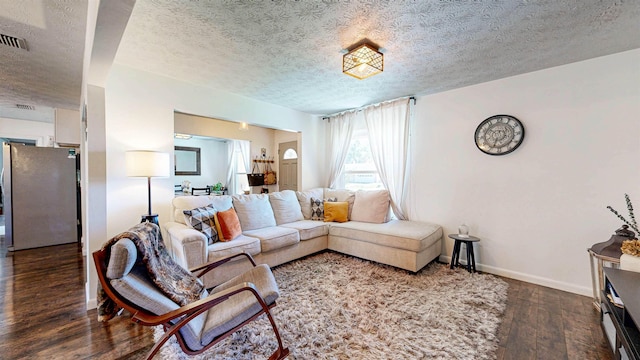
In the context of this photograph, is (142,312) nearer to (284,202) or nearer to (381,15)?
(381,15)

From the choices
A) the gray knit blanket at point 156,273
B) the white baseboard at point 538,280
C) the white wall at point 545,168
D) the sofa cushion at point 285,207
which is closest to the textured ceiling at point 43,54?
the gray knit blanket at point 156,273

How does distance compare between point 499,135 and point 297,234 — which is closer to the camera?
point 499,135

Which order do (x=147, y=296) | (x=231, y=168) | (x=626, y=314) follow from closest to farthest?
(x=147, y=296), (x=626, y=314), (x=231, y=168)

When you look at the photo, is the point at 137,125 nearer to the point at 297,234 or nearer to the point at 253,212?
the point at 253,212

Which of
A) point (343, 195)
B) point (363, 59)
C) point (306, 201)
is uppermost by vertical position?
point (363, 59)

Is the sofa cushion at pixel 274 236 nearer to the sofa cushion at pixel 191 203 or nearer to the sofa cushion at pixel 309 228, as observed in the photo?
the sofa cushion at pixel 309 228

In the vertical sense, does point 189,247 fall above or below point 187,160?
below

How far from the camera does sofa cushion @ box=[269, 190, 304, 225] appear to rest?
150 inches

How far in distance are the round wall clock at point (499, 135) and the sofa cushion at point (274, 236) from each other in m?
2.70

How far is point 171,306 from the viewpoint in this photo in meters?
1.37

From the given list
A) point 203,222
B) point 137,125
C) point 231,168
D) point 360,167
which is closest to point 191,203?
point 203,222

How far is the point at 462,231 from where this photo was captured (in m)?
3.18

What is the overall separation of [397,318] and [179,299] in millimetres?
1690

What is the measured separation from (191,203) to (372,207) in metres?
2.55
